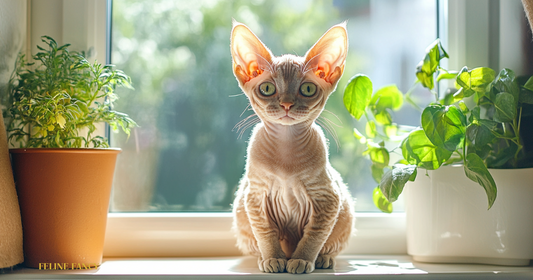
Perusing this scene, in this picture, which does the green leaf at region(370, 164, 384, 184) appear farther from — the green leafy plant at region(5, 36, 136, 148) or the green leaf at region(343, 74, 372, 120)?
the green leafy plant at region(5, 36, 136, 148)

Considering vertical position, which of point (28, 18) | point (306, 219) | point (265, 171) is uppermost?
point (28, 18)

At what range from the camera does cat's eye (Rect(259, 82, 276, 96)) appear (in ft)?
2.65

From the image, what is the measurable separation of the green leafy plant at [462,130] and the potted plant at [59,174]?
2.14ft

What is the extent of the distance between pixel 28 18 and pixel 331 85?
856 mm

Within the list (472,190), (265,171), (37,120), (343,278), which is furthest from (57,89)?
(472,190)

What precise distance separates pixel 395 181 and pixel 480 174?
17 cm

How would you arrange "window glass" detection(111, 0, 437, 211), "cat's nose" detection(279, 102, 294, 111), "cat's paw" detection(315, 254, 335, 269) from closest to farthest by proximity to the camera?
"cat's nose" detection(279, 102, 294, 111), "cat's paw" detection(315, 254, 335, 269), "window glass" detection(111, 0, 437, 211)

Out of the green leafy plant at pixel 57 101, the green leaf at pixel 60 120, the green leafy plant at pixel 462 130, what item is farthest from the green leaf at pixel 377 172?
the green leaf at pixel 60 120

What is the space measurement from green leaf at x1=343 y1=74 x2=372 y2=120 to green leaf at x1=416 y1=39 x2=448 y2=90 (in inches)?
6.1

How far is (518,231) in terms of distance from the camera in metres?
0.90

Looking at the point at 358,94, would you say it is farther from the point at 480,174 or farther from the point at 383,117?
the point at 480,174

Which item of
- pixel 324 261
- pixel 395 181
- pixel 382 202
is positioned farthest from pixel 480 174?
pixel 324 261

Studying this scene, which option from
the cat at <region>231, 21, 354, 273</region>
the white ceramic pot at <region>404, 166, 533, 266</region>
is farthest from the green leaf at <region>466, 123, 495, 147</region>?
the cat at <region>231, 21, 354, 273</region>

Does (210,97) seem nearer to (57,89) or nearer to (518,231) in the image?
(57,89)
